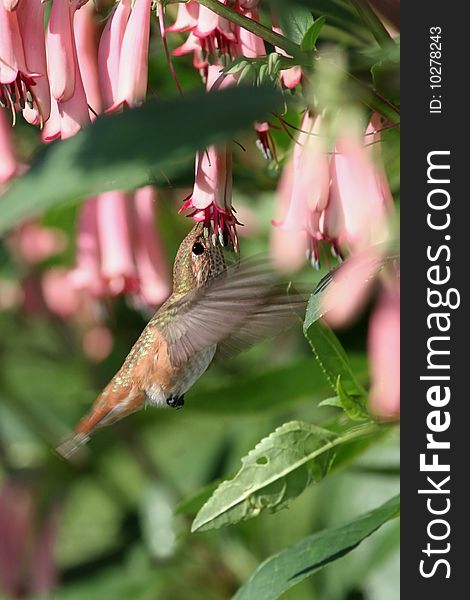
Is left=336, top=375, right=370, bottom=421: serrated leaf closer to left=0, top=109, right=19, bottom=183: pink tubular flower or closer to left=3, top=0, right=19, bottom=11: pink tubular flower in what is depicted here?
left=3, top=0, right=19, bottom=11: pink tubular flower

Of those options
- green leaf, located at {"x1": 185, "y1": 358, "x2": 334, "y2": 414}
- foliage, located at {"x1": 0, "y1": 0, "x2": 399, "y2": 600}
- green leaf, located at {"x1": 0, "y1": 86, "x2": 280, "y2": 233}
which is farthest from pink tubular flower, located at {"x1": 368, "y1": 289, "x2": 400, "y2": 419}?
green leaf, located at {"x1": 0, "y1": 86, "x2": 280, "y2": 233}

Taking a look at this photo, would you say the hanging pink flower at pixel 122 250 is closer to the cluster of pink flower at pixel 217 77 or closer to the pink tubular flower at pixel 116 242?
the pink tubular flower at pixel 116 242

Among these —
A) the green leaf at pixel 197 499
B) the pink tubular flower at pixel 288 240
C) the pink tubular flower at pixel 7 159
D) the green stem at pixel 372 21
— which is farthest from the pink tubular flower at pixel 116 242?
the green stem at pixel 372 21

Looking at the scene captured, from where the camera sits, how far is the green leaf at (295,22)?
1.07m

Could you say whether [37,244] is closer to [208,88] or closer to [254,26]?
[208,88]

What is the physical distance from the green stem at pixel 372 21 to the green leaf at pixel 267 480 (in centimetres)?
36

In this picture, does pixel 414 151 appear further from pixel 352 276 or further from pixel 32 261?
pixel 32 261

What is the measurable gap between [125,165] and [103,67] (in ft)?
1.61

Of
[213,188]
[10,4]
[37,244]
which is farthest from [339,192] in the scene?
[37,244]

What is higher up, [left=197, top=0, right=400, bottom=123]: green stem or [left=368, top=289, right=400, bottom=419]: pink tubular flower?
[left=197, top=0, right=400, bottom=123]: green stem

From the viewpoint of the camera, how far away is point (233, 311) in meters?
1.14

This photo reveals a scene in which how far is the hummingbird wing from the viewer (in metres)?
1.07

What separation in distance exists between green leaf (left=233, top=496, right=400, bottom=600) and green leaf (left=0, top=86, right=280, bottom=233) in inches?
22.0

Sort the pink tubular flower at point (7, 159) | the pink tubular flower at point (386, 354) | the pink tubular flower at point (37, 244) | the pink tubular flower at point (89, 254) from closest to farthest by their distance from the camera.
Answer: the pink tubular flower at point (386, 354) → the pink tubular flower at point (7, 159) → the pink tubular flower at point (89, 254) → the pink tubular flower at point (37, 244)
